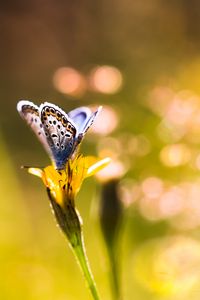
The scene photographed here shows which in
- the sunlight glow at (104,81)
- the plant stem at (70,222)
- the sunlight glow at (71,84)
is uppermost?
the plant stem at (70,222)

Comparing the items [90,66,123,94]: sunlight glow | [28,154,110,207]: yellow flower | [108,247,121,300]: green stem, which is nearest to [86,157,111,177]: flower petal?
[28,154,110,207]: yellow flower

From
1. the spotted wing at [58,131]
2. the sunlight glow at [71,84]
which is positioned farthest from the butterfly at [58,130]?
the sunlight glow at [71,84]

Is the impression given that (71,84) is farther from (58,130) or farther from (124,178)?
(58,130)

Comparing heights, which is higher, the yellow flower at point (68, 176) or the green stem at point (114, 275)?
the yellow flower at point (68, 176)

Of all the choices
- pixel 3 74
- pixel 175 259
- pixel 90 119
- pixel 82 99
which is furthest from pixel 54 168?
pixel 3 74

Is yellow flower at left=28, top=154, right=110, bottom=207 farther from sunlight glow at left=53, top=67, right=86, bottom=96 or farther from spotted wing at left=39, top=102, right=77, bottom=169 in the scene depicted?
sunlight glow at left=53, top=67, right=86, bottom=96

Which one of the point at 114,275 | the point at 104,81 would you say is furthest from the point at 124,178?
the point at 114,275

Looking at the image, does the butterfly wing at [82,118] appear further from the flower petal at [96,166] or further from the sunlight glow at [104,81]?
the sunlight glow at [104,81]
